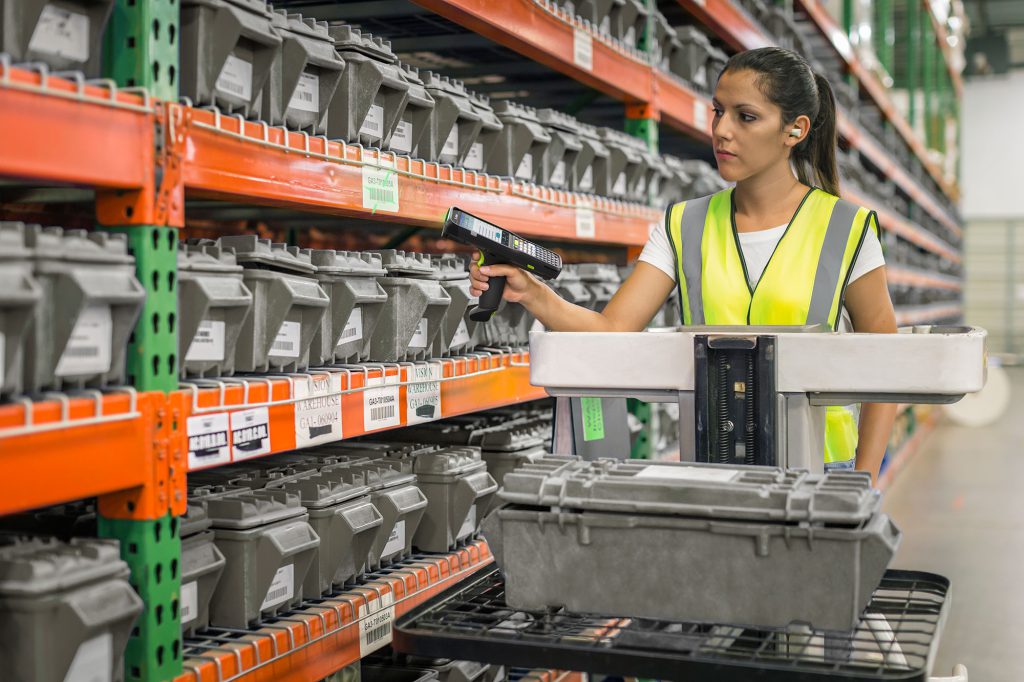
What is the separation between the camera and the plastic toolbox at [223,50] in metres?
1.74

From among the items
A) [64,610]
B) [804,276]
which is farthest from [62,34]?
[804,276]

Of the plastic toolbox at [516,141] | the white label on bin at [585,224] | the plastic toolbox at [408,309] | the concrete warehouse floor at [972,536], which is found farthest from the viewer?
the concrete warehouse floor at [972,536]

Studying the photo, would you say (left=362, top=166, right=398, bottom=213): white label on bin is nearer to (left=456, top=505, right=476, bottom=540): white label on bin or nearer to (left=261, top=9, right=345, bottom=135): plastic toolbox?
(left=261, top=9, right=345, bottom=135): plastic toolbox

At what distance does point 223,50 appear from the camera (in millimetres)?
1772

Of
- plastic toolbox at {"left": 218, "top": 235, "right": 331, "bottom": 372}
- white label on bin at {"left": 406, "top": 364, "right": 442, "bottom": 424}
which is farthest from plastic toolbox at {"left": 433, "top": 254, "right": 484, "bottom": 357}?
plastic toolbox at {"left": 218, "top": 235, "right": 331, "bottom": 372}

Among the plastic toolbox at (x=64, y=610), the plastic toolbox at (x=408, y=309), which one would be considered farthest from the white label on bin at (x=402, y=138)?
the plastic toolbox at (x=64, y=610)

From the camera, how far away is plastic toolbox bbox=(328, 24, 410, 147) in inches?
85.4

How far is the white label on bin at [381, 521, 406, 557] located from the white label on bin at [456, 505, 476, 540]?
194 mm

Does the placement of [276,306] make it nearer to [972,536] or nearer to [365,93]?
[365,93]

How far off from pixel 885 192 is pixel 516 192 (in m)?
7.49

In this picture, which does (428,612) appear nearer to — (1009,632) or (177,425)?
(177,425)

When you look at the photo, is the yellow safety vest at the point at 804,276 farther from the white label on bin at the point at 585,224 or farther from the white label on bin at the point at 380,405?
the white label on bin at the point at 585,224

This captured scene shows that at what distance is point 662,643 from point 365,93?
131 centimetres

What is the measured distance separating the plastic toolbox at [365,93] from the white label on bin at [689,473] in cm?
102
